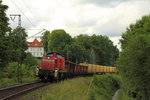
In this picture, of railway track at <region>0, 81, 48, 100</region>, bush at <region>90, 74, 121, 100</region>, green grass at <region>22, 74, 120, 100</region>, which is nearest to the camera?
railway track at <region>0, 81, 48, 100</region>

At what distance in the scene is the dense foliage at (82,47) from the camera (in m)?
83.8

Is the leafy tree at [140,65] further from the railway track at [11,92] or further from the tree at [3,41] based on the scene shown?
the tree at [3,41]

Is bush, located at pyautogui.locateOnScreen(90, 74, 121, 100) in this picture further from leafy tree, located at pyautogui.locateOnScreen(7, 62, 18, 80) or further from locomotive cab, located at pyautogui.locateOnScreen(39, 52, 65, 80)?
leafy tree, located at pyautogui.locateOnScreen(7, 62, 18, 80)

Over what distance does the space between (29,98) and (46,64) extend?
13.8 metres

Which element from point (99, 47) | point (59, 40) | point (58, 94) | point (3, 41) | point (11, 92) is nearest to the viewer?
point (58, 94)

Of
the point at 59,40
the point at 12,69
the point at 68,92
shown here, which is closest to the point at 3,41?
the point at 12,69

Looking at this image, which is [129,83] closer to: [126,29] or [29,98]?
[29,98]

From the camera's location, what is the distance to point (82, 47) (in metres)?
89.8

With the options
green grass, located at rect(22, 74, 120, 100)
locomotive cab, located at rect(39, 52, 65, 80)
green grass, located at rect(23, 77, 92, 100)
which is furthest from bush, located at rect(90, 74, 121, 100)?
locomotive cab, located at rect(39, 52, 65, 80)

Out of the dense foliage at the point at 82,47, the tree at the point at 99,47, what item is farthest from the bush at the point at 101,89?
the tree at the point at 99,47

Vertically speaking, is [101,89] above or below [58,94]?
below

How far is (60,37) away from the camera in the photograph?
89750mm

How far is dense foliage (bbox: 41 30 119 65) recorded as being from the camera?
83.8 meters

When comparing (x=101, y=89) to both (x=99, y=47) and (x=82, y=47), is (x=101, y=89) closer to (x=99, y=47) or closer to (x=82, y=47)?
(x=82, y=47)
